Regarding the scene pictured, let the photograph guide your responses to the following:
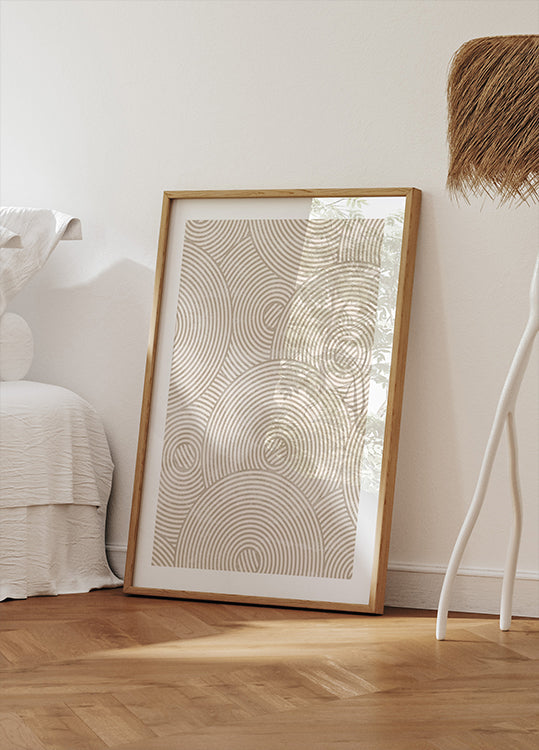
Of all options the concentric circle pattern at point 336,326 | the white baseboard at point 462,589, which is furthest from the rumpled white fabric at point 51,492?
the white baseboard at point 462,589

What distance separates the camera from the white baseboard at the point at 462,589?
246cm

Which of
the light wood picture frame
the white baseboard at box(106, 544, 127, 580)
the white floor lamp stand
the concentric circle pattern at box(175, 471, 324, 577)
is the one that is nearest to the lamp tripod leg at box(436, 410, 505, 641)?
the white floor lamp stand

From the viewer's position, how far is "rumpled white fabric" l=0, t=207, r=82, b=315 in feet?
9.03

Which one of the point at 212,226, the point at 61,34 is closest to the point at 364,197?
the point at 212,226

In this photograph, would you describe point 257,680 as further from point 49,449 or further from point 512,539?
point 49,449

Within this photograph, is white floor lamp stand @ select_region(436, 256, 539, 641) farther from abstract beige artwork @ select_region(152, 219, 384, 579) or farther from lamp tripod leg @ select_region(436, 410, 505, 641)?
abstract beige artwork @ select_region(152, 219, 384, 579)

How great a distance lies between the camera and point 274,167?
2.73 meters

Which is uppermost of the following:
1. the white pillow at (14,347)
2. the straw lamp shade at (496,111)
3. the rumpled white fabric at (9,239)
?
the straw lamp shade at (496,111)

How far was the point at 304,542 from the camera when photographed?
8.25ft

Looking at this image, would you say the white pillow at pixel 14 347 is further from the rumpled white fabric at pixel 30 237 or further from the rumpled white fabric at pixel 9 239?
the rumpled white fabric at pixel 9 239

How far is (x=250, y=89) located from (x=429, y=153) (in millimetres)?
560

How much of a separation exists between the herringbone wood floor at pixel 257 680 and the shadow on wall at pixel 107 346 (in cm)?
53

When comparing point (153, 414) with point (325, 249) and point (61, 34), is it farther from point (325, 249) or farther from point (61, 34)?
point (61, 34)

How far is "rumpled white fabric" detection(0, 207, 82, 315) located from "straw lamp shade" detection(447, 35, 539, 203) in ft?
3.96
